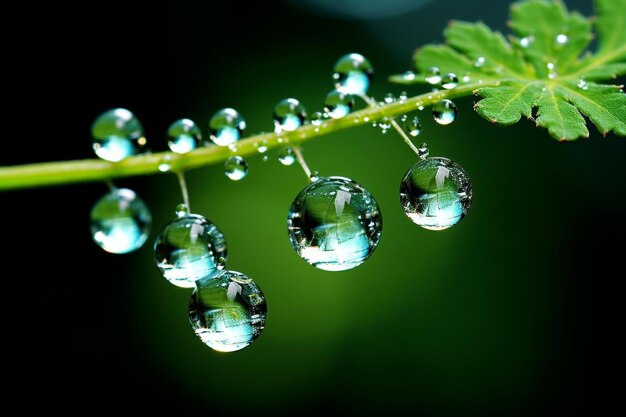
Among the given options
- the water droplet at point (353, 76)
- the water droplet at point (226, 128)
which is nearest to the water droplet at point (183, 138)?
the water droplet at point (226, 128)

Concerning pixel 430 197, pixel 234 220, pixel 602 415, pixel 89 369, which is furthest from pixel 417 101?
pixel 602 415

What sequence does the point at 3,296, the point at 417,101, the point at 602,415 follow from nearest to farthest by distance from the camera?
the point at 417,101 < the point at 3,296 < the point at 602,415

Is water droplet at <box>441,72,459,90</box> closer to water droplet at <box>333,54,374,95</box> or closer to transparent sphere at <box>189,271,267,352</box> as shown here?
water droplet at <box>333,54,374,95</box>

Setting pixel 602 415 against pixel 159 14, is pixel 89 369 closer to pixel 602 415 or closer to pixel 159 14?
pixel 159 14

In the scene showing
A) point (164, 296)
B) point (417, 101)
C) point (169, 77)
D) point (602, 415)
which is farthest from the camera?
point (602, 415)

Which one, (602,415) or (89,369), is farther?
(602,415)

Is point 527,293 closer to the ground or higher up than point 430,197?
higher up

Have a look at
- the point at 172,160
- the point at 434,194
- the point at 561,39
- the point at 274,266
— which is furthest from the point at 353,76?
the point at 274,266
